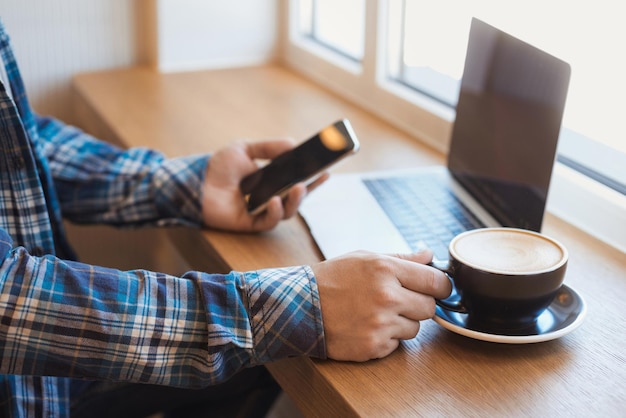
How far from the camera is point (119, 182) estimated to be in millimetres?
1140

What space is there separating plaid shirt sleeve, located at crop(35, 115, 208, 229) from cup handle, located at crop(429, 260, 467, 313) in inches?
15.0

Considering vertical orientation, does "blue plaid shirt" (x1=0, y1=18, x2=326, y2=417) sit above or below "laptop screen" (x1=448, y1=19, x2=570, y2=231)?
below

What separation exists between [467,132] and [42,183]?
0.57 metres

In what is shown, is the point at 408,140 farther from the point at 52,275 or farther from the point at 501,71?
the point at 52,275

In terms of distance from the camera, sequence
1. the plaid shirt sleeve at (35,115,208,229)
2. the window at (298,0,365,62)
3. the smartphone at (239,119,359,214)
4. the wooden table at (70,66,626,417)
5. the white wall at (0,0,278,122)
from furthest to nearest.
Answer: the white wall at (0,0,278,122)
the window at (298,0,365,62)
the plaid shirt sleeve at (35,115,208,229)
the smartphone at (239,119,359,214)
the wooden table at (70,66,626,417)

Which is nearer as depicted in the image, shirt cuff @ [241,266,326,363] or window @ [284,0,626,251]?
shirt cuff @ [241,266,326,363]

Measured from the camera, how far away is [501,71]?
3.21ft

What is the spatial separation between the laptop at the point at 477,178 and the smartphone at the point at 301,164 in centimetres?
6

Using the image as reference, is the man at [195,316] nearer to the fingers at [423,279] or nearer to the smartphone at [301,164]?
the fingers at [423,279]

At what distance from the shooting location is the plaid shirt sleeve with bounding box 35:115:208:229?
1087 mm

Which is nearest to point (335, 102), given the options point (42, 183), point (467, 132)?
point (467, 132)

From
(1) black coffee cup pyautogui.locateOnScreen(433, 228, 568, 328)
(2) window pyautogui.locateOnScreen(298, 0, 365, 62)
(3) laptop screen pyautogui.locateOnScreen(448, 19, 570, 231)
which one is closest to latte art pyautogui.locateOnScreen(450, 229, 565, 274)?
(1) black coffee cup pyautogui.locateOnScreen(433, 228, 568, 328)

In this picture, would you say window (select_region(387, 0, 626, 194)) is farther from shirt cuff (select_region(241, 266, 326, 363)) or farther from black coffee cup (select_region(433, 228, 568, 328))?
shirt cuff (select_region(241, 266, 326, 363))

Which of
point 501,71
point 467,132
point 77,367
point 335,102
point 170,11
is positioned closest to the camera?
point 77,367
